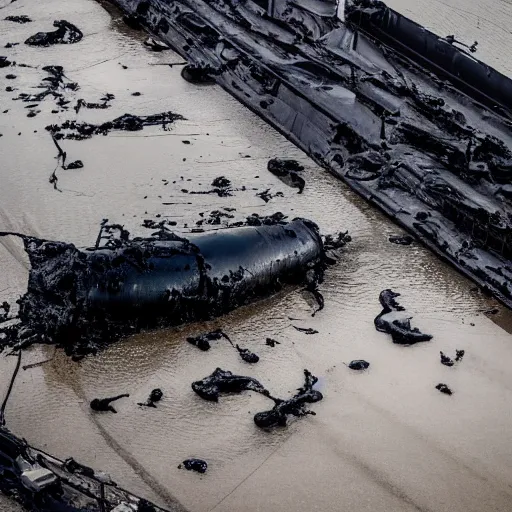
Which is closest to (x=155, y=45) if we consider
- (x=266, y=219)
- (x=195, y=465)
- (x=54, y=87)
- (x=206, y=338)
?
(x=54, y=87)

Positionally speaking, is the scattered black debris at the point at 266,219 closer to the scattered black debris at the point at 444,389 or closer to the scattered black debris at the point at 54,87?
the scattered black debris at the point at 444,389

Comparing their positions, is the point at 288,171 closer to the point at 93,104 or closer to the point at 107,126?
the point at 107,126

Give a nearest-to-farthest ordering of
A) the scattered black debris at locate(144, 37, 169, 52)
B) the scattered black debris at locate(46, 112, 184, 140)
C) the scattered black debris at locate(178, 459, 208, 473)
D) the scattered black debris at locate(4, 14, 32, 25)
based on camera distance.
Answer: the scattered black debris at locate(178, 459, 208, 473)
the scattered black debris at locate(46, 112, 184, 140)
the scattered black debris at locate(144, 37, 169, 52)
the scattered black debris at locate(4, 14, 32, 25)

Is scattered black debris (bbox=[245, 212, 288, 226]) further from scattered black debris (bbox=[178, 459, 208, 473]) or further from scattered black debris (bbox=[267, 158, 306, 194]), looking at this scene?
scattered black debris (bbox=[178, 459, 208, 473])

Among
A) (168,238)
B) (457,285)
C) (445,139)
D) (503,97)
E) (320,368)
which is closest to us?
(320,368)

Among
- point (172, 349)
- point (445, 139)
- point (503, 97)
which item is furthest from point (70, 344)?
point (503, 97)

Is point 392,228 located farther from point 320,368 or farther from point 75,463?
point 75,463

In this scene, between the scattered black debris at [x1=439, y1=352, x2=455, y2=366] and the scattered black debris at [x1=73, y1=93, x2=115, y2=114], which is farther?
the scattered black debris at [x1=73, y1=93, x2=115, y2=114]

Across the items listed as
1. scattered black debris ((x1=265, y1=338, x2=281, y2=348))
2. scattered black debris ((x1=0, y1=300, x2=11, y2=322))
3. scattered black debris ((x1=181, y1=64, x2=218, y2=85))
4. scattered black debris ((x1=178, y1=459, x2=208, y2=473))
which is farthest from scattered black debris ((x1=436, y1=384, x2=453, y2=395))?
scattered black debris ((x1=181, y1=64, x2=218, y2=85))
